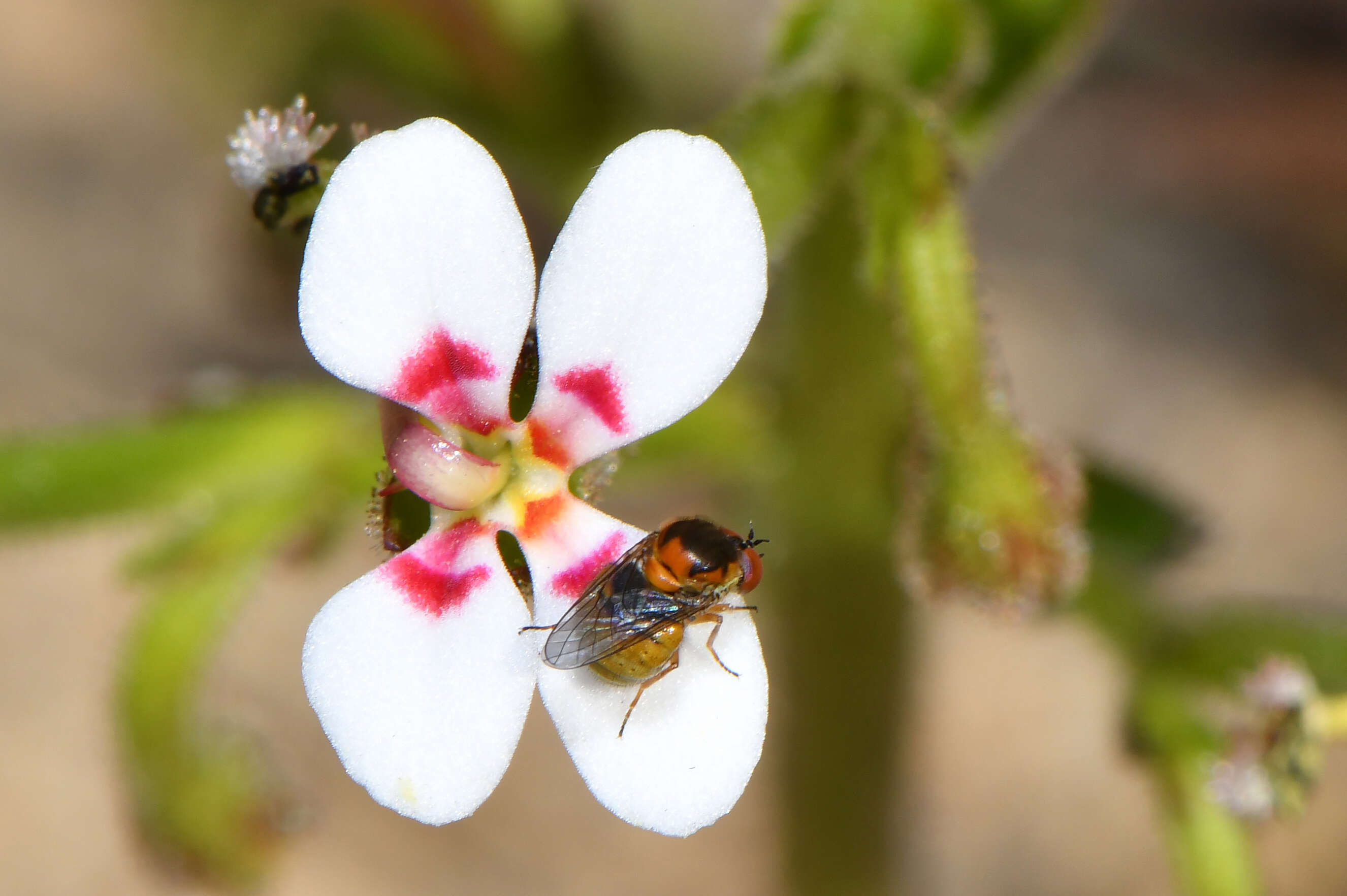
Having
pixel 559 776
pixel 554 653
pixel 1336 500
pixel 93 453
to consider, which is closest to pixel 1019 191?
pixel 1336 500

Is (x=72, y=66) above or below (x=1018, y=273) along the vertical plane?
above

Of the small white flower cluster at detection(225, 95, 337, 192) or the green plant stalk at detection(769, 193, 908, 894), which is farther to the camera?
the green plant stalk at detection(769, 193, 908, 894)

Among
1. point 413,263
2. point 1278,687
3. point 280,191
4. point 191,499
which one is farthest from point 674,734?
point 191,499

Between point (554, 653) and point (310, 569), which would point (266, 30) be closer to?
point (310, 569)

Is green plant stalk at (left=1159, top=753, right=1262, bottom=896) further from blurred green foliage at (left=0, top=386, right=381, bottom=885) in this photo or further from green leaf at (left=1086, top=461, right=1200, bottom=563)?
blurred green foliage at (left=0, top=386, right=381, bottom=885)

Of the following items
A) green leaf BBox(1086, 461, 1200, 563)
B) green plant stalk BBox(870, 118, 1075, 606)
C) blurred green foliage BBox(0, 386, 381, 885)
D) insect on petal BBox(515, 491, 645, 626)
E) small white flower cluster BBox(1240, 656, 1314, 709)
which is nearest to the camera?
insect on petal BBox(515, 491, 645, 626)

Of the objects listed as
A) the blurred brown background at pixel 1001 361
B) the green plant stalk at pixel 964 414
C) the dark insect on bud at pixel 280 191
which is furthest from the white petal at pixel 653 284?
the blurred brown background at pixel 1001 361

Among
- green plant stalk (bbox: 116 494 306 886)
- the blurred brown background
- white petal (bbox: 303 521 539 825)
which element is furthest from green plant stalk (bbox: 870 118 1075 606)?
the blurred brown background
